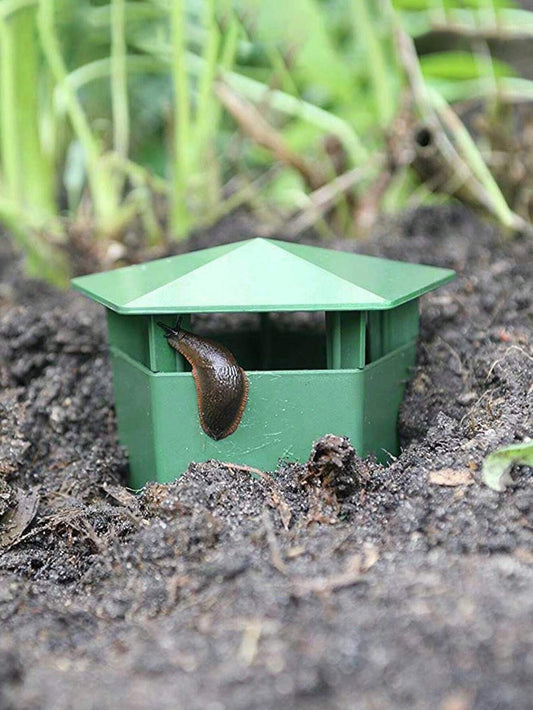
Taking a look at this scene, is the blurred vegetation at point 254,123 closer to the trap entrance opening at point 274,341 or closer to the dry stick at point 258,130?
the dry stick at point 258,130

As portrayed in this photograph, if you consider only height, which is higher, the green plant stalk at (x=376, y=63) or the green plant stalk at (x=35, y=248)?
the green plant stalk at (x=376, y=63)

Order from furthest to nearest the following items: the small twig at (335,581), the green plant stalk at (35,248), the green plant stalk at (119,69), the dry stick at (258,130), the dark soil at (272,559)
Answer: the dry stick at (258,130), the green plant stalk at (35,248), the green plant stalk at (119,69), the small twig at (335,581), the dark soil at (272,559)

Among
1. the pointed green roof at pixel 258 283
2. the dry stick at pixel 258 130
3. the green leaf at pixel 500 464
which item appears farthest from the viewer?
the dry stick at pixel 258 130

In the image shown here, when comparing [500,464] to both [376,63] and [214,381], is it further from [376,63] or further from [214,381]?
[376,63]

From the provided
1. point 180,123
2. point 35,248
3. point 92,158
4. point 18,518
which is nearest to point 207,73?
point 180,123

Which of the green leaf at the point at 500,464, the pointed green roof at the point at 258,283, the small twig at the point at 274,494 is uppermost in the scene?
the pointed green roof at the point at 258,283

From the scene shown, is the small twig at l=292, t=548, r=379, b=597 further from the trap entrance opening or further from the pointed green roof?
the trap entrance opening

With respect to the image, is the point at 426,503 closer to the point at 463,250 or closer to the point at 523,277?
the point at 523,277

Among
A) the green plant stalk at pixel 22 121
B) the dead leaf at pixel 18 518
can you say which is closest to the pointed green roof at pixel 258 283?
the dead leaf at pixel 18 518

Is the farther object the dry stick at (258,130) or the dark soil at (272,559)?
the dry stick at (258,130)

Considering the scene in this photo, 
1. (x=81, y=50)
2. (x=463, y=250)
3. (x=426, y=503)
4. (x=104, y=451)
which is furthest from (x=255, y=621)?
(x=81, y=50)
